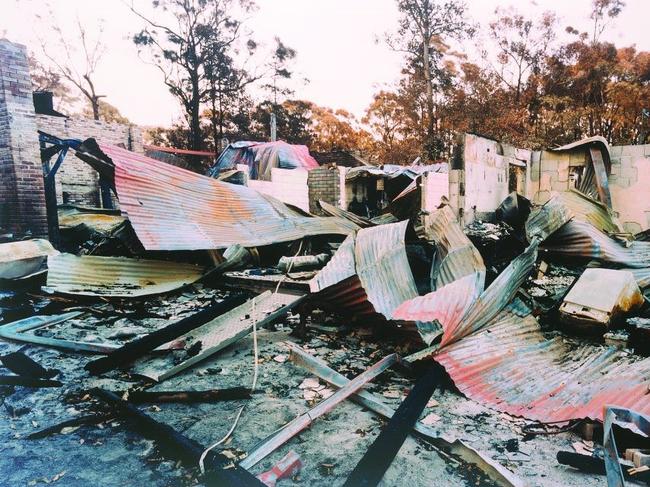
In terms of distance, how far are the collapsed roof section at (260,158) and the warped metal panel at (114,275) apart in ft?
27.3

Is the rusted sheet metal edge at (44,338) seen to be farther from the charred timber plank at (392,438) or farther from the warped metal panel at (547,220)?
the warped metal panel at (547,220)

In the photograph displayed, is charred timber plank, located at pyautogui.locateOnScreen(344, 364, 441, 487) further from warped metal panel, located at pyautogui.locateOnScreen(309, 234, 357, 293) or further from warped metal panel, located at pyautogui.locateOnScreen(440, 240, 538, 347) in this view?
warped metal panel, located at pyautogui.locateOnScreen(309, 234, 357, 293)

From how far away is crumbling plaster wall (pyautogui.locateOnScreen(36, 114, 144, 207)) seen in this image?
10.6 metres

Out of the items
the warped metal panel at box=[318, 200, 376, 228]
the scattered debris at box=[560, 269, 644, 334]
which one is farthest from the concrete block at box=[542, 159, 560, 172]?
the scattered debris at box=[560, 269, 644, 334]

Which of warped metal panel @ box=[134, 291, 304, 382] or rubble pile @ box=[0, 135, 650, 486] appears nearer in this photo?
rubble pile @ box=[0, 135, 650, 486]

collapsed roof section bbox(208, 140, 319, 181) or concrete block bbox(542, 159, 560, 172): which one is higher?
collapsed roof section bbox(208, 140, 319, 181)

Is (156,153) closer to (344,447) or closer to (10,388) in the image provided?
(10,388)

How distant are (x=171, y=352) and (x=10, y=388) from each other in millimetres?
1001

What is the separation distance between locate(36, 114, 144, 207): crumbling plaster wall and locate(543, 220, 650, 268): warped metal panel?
1129 cm

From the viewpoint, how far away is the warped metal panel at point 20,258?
4.42 meters

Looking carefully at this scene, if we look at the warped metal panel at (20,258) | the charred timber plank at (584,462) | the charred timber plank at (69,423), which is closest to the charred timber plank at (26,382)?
→ the charred timber plank at (69,423)

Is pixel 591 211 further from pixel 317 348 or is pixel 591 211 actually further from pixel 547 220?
pixel 317 348

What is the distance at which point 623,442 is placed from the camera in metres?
1.93

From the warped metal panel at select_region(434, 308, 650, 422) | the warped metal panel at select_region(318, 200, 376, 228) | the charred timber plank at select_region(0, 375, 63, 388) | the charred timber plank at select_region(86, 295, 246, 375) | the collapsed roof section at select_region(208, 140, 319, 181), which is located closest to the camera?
the warped metal panel at select_region(434, 308, 650, 422)
